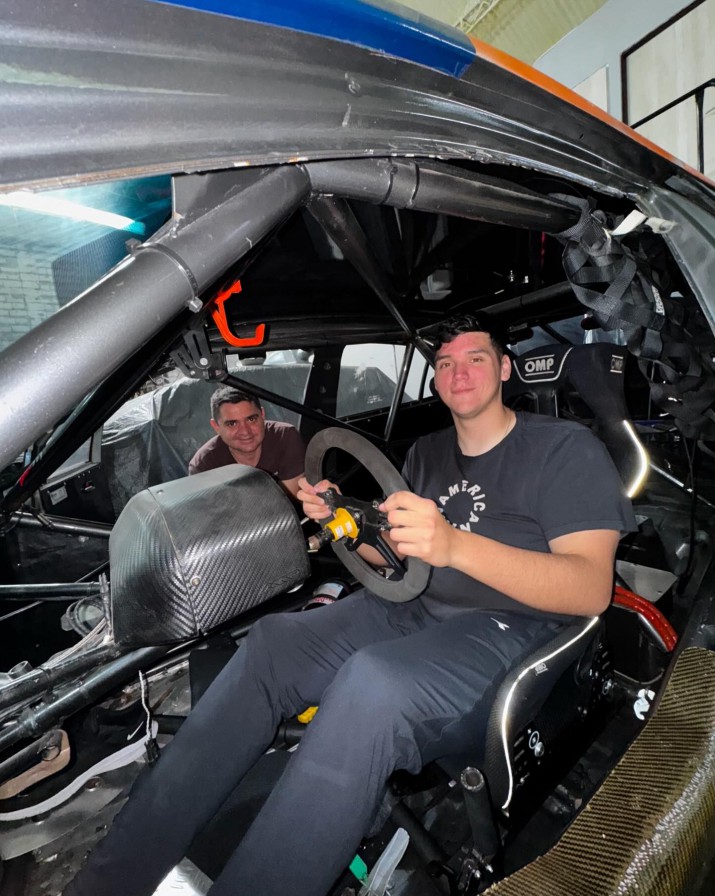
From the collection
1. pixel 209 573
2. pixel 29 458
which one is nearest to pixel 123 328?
pixel 209 573

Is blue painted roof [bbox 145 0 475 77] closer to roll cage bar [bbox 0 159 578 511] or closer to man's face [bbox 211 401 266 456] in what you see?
roll cage bar [bbox 0 159 578 511]

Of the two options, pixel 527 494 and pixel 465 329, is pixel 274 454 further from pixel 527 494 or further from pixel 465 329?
pixel 527 494

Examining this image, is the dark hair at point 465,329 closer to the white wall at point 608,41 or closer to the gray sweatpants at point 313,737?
the gray sweatpants at point 313,737

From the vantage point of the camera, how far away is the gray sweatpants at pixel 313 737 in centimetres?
107

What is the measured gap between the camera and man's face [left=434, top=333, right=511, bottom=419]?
1.65 m

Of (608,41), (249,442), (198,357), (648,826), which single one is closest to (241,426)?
(249,442)

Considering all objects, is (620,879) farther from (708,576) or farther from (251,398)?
(251,398)

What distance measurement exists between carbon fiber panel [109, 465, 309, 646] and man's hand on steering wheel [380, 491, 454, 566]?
0.81 ft

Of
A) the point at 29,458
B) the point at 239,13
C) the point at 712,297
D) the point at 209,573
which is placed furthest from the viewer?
the point at 29,458

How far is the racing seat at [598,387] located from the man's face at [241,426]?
144 centimetres

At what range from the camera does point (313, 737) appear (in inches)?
46.4

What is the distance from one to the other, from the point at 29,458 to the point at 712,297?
7.15 ft

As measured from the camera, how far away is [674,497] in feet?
7.53

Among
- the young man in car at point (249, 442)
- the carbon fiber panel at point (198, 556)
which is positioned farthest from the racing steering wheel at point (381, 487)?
the young man in car at point (249, 442)
